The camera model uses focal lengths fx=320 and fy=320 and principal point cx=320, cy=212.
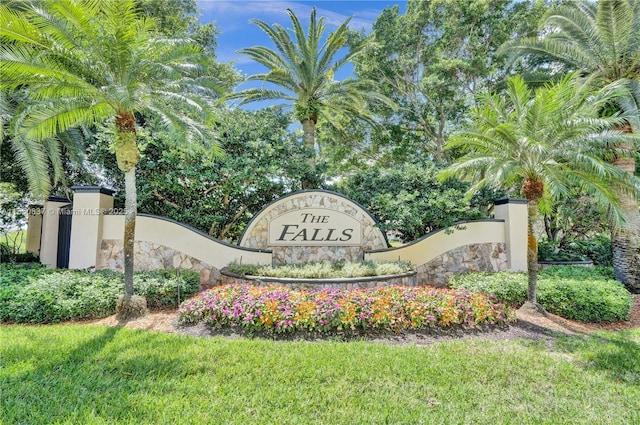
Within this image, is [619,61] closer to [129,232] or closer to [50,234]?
[129,232]

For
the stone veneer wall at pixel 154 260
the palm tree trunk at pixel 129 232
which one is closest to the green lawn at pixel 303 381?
the palm tree trunk at pixel 129 232

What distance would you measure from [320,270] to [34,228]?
37.5ft

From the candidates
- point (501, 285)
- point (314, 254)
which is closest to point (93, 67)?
point (314, 254)

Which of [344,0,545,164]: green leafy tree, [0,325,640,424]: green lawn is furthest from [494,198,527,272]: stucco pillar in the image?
[344,0,545,164]: green leafy tree

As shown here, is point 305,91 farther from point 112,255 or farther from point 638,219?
point 638,219

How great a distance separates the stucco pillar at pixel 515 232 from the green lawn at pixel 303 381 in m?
5.07

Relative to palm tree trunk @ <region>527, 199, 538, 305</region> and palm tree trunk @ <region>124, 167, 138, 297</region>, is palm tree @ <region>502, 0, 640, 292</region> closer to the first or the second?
palm tree trunk @ <region>527, 199, 538, 305</region>

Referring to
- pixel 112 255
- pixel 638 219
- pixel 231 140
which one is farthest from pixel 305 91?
pixel 638 219

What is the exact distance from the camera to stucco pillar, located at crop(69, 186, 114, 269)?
8.48 metres

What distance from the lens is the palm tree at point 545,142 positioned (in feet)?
22.4

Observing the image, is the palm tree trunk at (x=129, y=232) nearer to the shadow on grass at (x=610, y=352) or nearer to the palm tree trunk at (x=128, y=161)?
the palm tree trunk at (x=128, y=161)

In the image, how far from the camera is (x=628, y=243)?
9633 millimetres

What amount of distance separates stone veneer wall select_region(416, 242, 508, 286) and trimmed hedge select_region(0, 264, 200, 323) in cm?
710

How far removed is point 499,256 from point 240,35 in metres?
12.6
